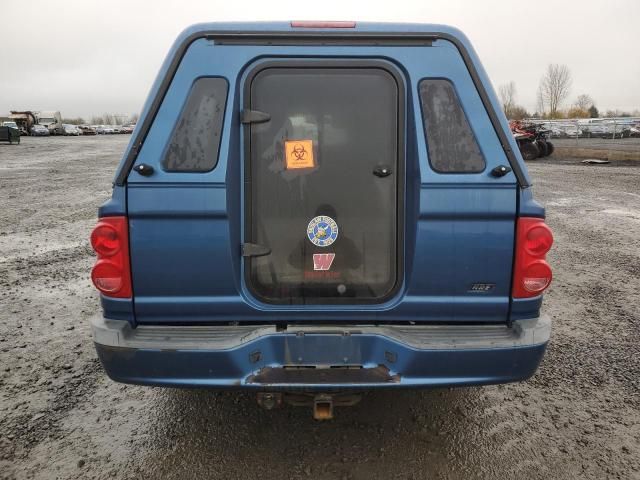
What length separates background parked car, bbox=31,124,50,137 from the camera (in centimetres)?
5797

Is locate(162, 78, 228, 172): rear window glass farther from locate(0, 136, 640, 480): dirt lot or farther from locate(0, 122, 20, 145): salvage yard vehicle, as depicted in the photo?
locate(0, 122, 20, 145): salvage yard vehicle

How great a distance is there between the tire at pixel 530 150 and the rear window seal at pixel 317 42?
23.2m

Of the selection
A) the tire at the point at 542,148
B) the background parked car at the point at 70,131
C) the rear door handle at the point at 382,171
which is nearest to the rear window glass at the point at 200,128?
the rear door handle at the point at 382,171

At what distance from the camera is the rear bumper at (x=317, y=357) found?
2.34m

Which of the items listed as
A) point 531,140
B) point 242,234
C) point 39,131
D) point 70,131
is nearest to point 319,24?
point 242,234

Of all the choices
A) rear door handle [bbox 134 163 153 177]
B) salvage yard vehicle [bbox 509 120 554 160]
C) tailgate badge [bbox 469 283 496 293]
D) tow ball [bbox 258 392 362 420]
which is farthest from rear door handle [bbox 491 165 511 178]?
salvage yard vehicle [bbox 509 120 554 160]

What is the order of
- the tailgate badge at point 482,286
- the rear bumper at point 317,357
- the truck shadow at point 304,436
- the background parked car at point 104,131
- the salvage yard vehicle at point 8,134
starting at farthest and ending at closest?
1. the background parked car at point 104,131
2. the salvage yard vehicle at point 8,134
3. the truck shadow at point 304,436
4. the tailgate badge at point 482,286
5. the rear bumper at point 317,357

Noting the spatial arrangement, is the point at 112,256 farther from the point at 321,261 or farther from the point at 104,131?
the point at 104,131

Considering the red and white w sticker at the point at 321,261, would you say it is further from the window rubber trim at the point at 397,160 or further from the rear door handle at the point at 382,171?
the rear door handle at the point at 382,171

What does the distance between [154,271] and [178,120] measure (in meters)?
0.77

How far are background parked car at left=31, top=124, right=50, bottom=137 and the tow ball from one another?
218ft

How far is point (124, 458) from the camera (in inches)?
107

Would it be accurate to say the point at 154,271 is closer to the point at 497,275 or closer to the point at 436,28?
the point at 497,275

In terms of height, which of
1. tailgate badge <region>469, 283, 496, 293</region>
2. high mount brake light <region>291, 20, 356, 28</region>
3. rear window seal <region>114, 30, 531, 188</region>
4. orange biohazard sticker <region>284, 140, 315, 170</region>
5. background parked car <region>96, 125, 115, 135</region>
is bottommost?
tailgate badge <region>469, 283, 496, 293</region>
